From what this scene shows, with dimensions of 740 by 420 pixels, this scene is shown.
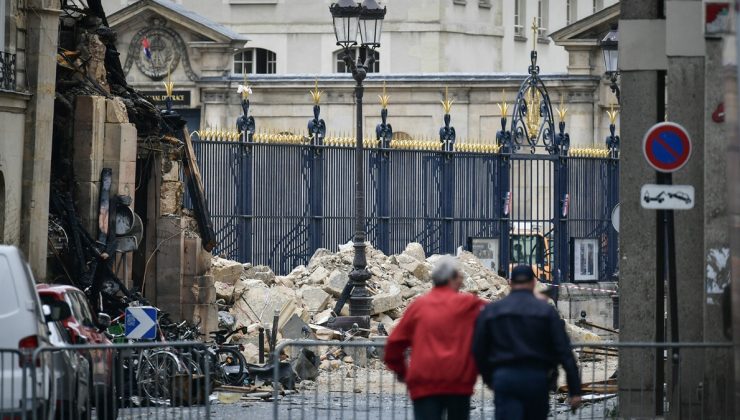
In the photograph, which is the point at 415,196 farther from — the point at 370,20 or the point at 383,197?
the point at 370,20

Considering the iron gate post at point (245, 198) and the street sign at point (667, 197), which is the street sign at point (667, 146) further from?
the iron gate post at point (245, 198)

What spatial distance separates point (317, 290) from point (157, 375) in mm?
11503

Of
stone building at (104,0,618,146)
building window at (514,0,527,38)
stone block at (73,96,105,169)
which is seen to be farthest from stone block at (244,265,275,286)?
building window at (514,0,527,38)

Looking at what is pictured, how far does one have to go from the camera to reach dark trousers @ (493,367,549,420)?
14.1 metres

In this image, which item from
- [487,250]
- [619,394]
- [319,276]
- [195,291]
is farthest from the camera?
[487,250]

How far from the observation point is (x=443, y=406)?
14.3 metres

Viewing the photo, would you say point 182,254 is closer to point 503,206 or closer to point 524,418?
point 503,206

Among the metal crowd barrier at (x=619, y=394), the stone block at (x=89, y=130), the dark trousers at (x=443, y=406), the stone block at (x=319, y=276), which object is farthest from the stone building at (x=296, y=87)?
the dark trousers at (x=443, y=406)

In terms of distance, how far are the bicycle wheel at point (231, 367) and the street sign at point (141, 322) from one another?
5.89 ft

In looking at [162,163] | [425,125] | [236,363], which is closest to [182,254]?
[162,163]

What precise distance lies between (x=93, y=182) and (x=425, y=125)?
2651 centimetres

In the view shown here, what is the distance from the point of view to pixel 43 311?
61.9 ft

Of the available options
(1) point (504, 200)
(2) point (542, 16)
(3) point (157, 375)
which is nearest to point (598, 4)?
(2) point (542, 16)

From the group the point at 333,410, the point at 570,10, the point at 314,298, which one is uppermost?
the point at 570,10
